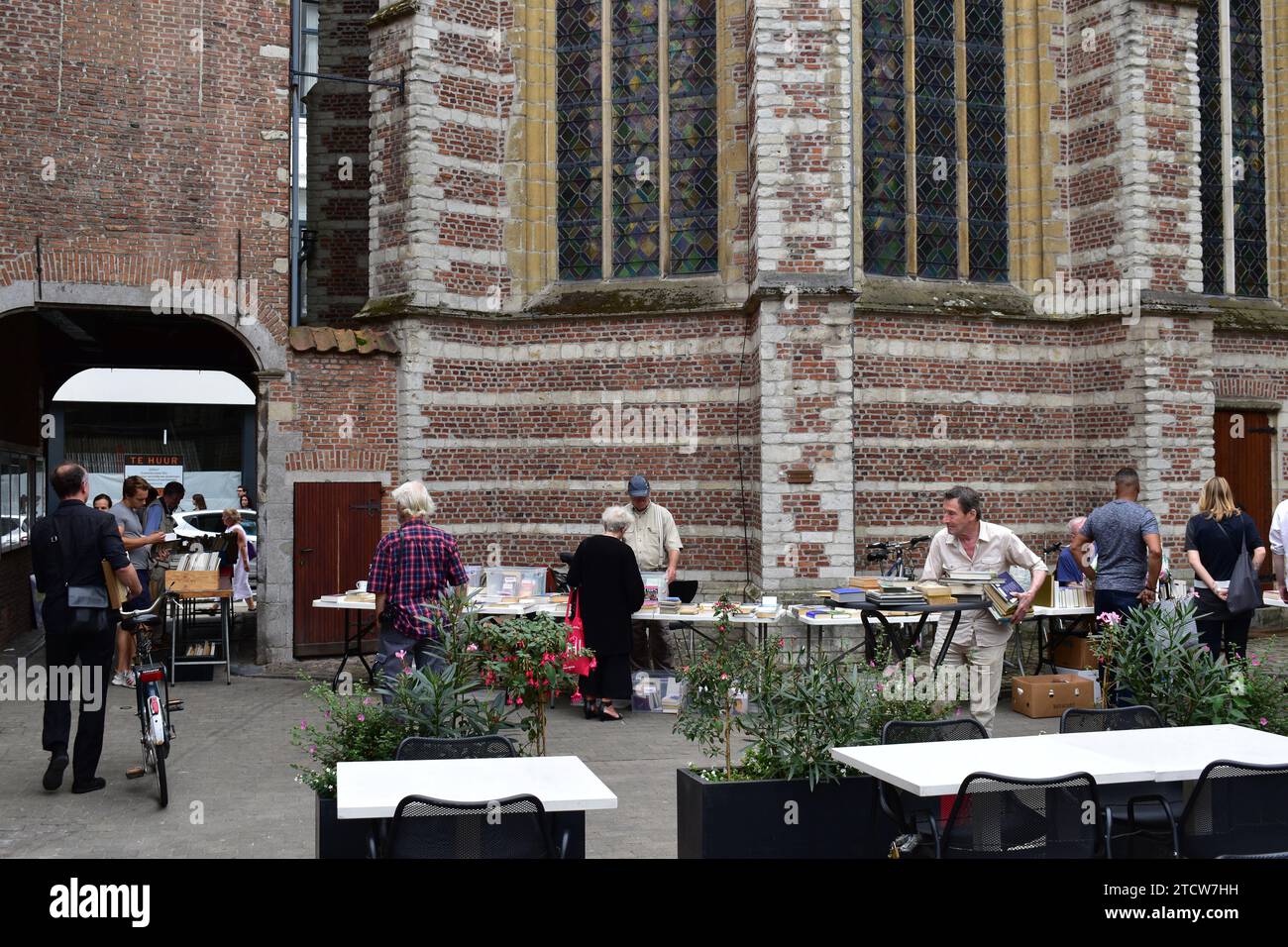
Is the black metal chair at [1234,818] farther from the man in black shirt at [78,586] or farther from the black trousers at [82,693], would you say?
the black trousers at [82,693]

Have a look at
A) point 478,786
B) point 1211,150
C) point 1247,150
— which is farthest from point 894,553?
point 478,786

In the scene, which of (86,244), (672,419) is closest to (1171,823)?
(672,419)

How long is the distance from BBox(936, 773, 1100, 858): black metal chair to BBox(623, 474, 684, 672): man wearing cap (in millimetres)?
6927

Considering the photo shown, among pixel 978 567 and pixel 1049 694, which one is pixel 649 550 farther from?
pixel 978 567

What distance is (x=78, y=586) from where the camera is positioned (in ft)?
23.7

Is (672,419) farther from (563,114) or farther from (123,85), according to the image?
(123,85)

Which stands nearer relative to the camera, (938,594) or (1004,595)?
(1004,595)

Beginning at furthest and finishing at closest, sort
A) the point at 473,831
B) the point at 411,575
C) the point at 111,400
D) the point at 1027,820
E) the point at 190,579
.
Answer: the point at 111,400, the point at 190,579, the point at 411,575, the point at 1027,820, the point at 473,831

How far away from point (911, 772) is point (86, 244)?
35.0 ft

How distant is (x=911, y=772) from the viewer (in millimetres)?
4137

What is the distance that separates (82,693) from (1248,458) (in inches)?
550

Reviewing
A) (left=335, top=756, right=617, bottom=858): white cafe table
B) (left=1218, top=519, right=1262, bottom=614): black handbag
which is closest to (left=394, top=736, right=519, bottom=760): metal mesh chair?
(left=335, top=756, right=617, bottom=858): white cafe table
